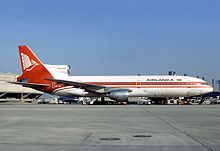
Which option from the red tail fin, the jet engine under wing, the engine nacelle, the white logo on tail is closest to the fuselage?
the jet engine under wing

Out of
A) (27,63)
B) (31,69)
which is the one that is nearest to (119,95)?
(31,69)

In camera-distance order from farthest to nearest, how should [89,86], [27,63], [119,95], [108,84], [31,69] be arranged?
[27,63]
[31,69]
[108,84]
[89,86]
[119,95]

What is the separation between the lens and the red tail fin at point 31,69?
161ft

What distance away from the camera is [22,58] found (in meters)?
49.6

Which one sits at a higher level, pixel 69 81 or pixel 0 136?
pixel 69 81

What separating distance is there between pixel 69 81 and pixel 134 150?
123ft

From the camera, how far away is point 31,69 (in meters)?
49.1

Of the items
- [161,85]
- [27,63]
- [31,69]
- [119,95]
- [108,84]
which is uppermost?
[27,63]

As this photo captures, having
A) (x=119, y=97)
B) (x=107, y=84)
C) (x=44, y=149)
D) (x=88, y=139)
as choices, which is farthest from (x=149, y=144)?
(x=107, y=84)

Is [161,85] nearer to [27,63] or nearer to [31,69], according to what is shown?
[31,69]

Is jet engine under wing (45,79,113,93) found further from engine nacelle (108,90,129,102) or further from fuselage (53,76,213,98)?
engine nacelle (108,90,129,102)

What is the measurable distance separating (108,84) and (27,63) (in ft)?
39.9

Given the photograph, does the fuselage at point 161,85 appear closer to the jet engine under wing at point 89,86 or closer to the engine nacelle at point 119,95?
the jet engine under wing at point 89,86

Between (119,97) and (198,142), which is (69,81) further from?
(198,142)
